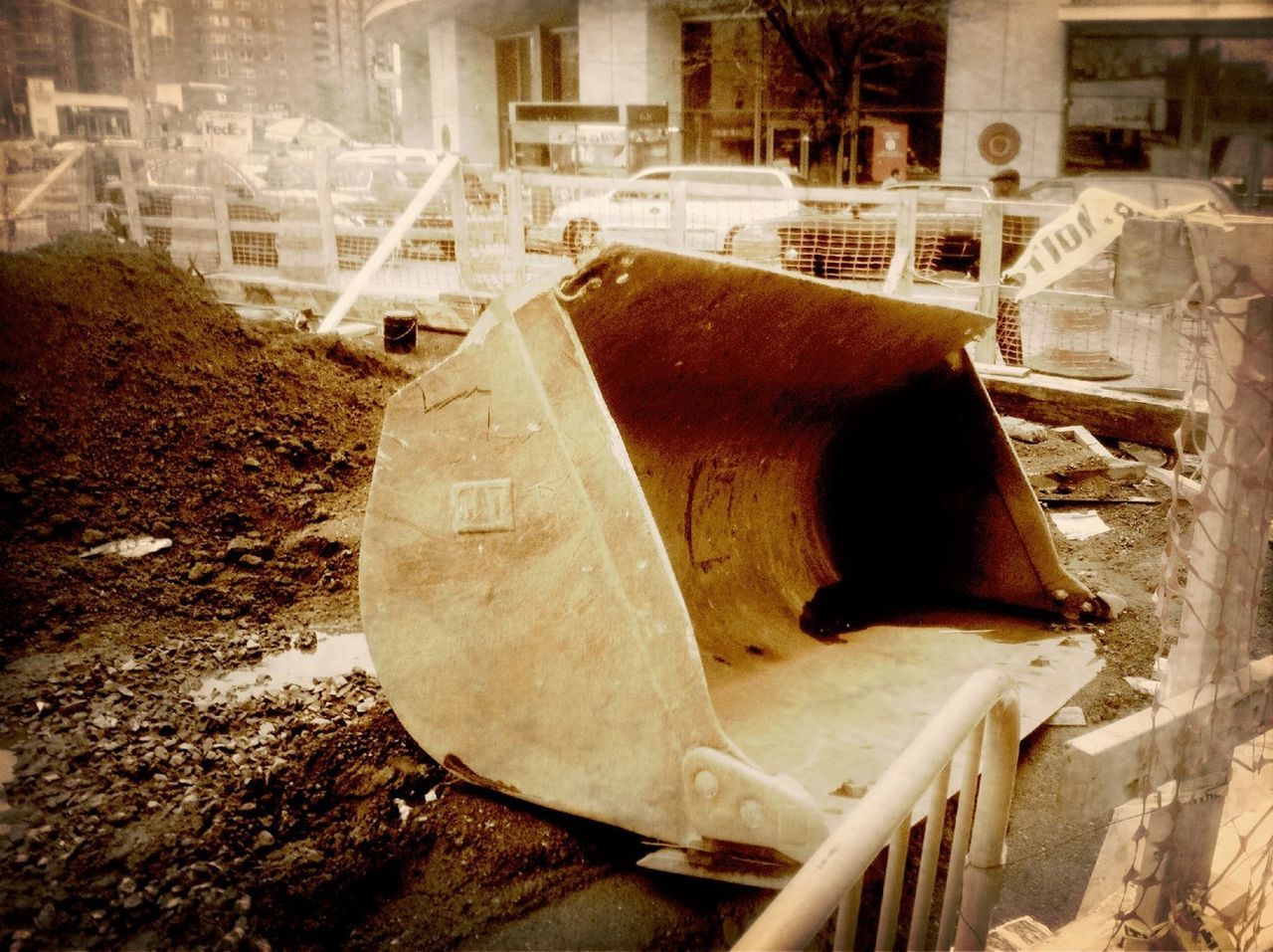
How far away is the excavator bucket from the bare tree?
61.8ft

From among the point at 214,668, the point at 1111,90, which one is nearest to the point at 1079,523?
the point at 214,668

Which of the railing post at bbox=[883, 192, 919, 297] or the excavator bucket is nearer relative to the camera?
the excavator bucket

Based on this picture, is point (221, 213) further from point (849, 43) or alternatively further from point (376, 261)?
point (849, 43)

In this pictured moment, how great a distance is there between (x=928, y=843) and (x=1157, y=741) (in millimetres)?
454

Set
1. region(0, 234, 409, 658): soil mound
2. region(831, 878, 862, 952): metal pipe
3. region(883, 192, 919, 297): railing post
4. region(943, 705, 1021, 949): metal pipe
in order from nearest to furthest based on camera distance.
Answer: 1. region(831, 878, 862, 952): metal pipe
2. region(943, 705, 1021, 949): metal pipe
3. region(0, 234, 409, 658): soil mound
4. region(883, 192, 919, 297): railing post

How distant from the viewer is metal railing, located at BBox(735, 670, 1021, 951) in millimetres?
1166

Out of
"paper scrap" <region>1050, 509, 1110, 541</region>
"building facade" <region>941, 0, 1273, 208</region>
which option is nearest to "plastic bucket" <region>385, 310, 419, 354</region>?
"paper scrap" <region>1050, 509, 1110, 541</region>

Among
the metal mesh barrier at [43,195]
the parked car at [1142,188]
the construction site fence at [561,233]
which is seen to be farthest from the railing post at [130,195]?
the parked car at [1142,188]

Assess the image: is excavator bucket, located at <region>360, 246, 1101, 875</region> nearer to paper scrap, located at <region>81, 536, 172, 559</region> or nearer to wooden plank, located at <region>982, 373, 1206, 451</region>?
paper scrap, located at <region>81, 536, 172, 559</region>

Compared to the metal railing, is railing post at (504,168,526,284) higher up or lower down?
higher up

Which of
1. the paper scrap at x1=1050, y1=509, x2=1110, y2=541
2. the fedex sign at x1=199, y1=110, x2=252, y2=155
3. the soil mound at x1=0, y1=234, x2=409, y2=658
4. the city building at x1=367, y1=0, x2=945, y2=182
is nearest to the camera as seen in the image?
the soil mound at x1=0, y1=234, x2=409, y2=658

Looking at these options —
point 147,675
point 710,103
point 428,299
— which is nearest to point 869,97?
point 710,103

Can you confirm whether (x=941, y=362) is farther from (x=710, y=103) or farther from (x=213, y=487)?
(x=710, y=103)

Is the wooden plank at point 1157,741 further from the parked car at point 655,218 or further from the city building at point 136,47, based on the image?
the parked car at point 655,218
